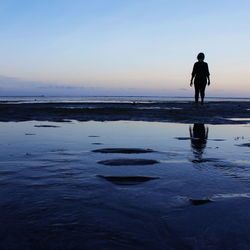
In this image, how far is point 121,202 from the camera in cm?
251

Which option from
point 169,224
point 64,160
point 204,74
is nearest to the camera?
point 169,224

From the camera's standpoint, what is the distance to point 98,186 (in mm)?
2961

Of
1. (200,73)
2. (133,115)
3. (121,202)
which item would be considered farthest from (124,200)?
(200,73)

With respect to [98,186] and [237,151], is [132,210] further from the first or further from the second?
[237,151]

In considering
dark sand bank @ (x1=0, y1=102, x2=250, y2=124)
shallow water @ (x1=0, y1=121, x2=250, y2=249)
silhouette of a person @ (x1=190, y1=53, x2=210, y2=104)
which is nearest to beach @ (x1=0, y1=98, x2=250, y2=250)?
shallow water @ (x1=0, y1=121, x2=250, y2=249)

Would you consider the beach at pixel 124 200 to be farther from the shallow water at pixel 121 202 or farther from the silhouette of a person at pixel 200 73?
the silhouette of a person at pixel 200 73

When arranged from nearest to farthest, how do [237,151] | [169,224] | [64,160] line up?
[169,224] < [64,160] < [237,151]

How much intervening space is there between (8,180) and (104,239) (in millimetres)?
1673

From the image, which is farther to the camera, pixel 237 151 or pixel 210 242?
pixel 237 151

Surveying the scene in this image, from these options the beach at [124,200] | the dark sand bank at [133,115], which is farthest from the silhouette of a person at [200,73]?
the beach at [124,200]

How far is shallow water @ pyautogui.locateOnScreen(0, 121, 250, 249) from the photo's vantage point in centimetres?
185

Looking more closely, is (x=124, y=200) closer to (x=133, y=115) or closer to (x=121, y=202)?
(x=121, y=202)

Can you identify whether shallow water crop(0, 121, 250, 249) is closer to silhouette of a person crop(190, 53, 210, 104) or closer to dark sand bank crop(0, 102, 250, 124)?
dark sand bank crop(0, 102, 250, 124)

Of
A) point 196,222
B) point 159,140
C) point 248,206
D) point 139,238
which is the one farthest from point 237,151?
point 139,238
